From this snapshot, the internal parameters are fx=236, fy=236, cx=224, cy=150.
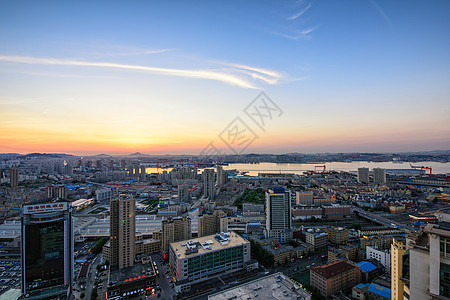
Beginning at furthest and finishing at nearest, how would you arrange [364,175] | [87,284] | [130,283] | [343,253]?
[364,175] → [343,253] → [87,284] → [130,283]

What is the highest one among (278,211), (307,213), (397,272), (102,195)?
(397,272)

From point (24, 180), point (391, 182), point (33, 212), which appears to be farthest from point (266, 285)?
point (24, 180)

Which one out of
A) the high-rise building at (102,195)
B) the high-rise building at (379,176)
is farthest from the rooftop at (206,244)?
the high-rise building at (379,176)

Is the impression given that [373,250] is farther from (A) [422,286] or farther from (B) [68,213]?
(B) [68,213]

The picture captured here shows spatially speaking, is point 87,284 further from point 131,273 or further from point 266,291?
point 266,291

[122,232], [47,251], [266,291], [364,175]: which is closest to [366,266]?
[266,291]

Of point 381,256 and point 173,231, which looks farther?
point 173,231
